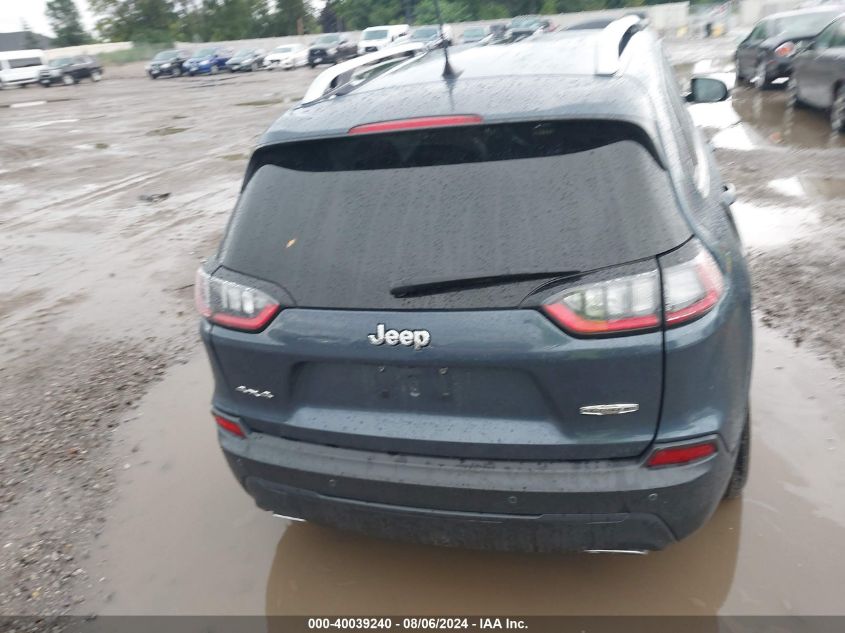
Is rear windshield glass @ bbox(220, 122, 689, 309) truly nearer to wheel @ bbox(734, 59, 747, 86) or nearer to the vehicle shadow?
the vehicle shadow

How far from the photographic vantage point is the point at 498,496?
2.23 metres

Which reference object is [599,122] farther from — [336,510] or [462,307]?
[336,510]

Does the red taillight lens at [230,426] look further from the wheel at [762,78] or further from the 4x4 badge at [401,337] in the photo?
the wheel at [762,78]

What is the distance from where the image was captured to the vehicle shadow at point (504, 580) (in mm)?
2701

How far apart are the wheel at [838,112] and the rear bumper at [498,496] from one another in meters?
9.50

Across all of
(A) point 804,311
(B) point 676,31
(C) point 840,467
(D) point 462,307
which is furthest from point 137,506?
(B) point 676,31

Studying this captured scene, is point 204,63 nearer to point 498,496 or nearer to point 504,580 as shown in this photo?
point 504,580

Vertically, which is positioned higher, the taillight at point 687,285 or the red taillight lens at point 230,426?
the taillight at point 687,285

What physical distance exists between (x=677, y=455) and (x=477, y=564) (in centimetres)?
112

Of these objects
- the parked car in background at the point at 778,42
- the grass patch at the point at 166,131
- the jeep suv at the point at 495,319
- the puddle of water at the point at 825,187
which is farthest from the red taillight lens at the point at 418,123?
the grass patch at the point at 166,131

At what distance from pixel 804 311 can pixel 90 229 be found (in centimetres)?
773

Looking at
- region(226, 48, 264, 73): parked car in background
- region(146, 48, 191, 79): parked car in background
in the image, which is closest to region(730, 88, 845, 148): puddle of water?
region(226, 48, 264, 73): parked car in background

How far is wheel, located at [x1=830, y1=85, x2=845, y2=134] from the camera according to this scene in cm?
980

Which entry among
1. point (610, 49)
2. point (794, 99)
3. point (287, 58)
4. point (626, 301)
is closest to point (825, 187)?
point (610, 49)
